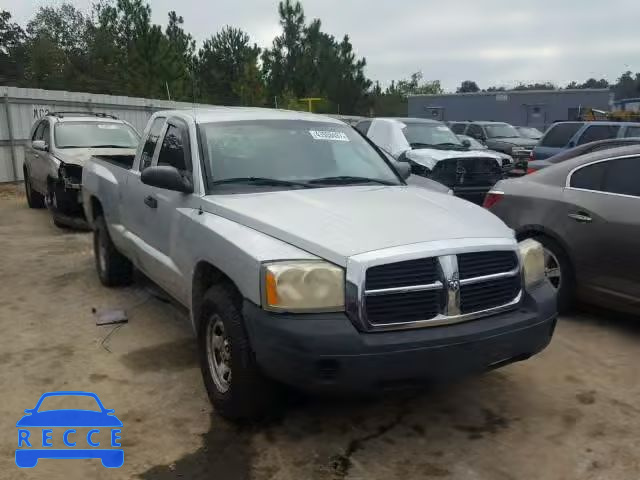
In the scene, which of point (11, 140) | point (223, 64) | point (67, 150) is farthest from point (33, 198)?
point (223, 64)

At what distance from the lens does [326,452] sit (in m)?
3.18

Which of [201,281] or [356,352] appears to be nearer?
[356,352]

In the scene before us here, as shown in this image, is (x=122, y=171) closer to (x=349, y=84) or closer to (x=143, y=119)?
(x=143, y=119)

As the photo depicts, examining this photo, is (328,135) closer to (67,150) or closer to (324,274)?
(324,274)

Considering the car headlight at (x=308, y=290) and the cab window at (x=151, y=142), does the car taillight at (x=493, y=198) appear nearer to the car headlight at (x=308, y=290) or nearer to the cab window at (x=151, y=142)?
the cab window at (x=151, y=142)

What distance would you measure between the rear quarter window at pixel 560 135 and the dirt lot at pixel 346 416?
851cm

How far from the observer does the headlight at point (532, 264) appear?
3.47 metres

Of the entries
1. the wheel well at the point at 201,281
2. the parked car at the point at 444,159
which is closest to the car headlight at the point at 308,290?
the wheel well at the point at 201,281

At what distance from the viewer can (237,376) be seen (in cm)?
318

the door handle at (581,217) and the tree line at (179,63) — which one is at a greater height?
the tree line at (179,63)

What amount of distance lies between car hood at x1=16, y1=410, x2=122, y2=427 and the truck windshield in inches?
329

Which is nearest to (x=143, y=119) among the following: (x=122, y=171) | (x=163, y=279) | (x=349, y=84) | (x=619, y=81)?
(x=122, y=171)

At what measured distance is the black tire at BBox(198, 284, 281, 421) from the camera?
3.12 m

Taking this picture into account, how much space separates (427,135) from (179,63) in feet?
102
